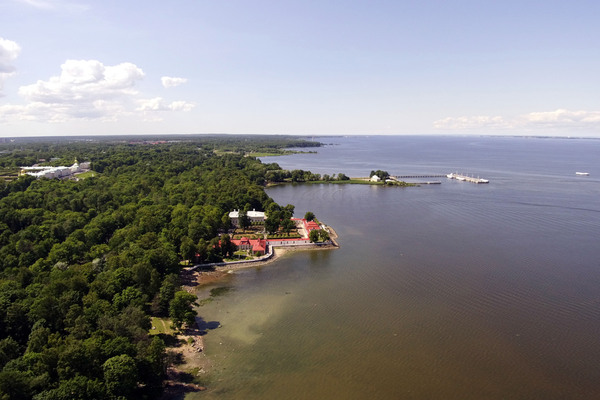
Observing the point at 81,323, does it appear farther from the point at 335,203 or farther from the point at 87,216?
the point at 335,203

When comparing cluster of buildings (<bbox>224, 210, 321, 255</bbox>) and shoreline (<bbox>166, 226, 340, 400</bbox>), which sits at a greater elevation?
cluster of buildings (<bbox>224, 210, 321, 255</bbox>)

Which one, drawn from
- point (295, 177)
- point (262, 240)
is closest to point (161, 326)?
point (262, 240)

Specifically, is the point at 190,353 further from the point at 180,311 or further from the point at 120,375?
the point at 120,375

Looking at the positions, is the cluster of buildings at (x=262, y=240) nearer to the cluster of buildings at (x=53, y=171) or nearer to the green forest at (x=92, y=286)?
the green forest at (x=92, y=286)

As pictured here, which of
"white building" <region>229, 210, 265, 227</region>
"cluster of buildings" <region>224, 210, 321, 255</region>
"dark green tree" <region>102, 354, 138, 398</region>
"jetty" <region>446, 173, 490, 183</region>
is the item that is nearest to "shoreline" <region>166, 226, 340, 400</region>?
"dark green tree" <region>102, 354, 138, 398</region>

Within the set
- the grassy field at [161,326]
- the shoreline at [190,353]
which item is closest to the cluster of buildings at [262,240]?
the shoreline at [190,353]

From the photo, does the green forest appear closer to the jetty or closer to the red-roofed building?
the red-roofed building

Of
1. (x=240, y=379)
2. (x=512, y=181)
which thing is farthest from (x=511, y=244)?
(x=512, y=181)
